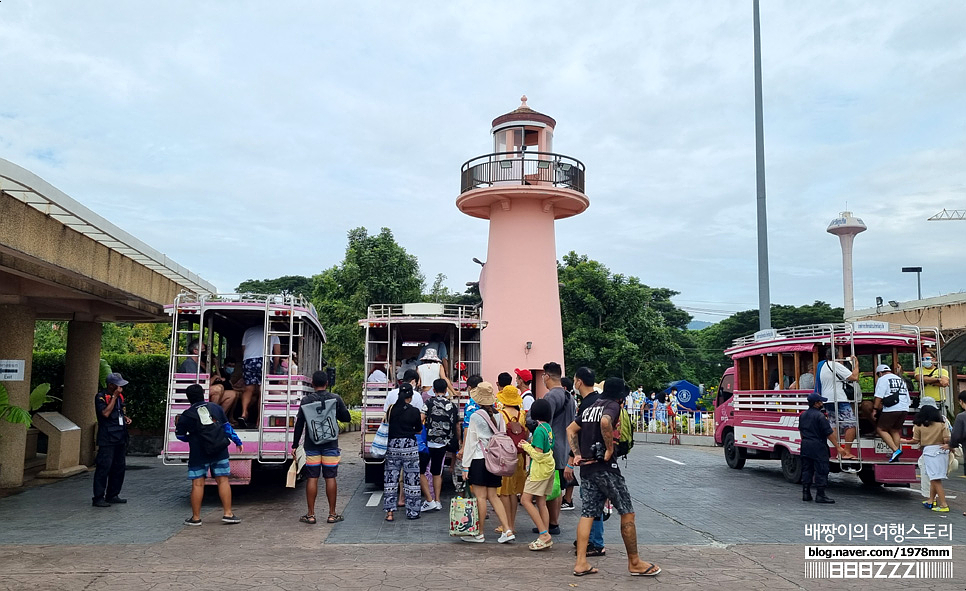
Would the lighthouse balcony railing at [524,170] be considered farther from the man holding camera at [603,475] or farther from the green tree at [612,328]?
the man holding camera at [603,475]

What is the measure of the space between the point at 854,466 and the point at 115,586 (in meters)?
10.7

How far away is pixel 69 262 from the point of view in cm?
1083

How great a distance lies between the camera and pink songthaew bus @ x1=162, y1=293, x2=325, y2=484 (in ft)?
34.9

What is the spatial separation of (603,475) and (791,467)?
815 centimetres

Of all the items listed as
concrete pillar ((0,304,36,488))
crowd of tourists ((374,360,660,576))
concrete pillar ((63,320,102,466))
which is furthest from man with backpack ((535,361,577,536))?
concrete pillar ((63,320,102,466))

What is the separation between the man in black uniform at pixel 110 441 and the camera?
10469 millimetres

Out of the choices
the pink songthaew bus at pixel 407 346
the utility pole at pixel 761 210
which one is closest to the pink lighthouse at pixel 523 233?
the utility pole at pixel 761 210

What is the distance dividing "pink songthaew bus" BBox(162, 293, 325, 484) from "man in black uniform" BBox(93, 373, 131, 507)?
0.69 meters

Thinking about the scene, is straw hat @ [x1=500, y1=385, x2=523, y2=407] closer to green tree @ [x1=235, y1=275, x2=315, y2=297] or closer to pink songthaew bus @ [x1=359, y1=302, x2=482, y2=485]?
pink songthaew bus @ [x1=359, y1=302, x2=482, y2=485]

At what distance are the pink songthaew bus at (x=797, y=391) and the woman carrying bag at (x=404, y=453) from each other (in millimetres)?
6880

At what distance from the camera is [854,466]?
472 inches

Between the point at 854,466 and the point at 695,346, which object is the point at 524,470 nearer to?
the point at 854,466

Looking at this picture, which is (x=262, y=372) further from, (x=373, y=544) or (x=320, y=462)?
(x=373, y=544)

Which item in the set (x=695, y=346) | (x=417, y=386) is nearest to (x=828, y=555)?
(x=417, y=386)
